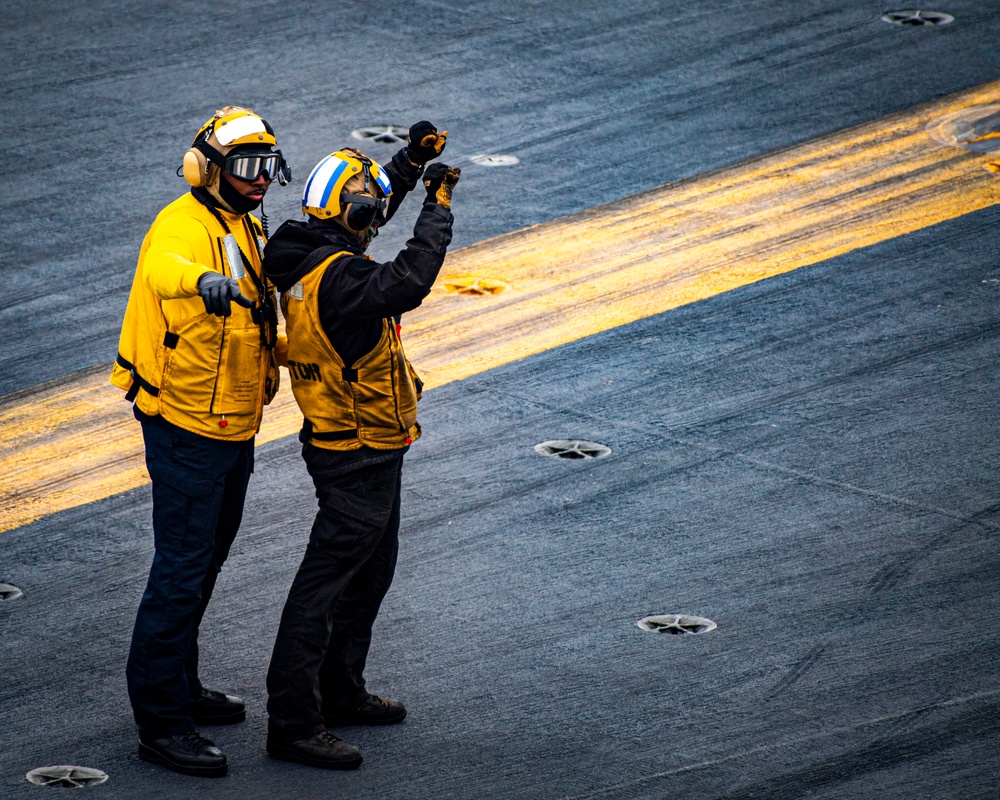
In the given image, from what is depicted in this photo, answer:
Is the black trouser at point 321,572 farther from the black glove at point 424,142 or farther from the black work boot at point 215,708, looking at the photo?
the black glove at point 424,142

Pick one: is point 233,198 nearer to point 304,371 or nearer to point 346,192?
point 346,192

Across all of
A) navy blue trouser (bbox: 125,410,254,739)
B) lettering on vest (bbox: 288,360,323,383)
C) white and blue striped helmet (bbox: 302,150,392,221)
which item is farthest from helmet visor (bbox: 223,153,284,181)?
navy blue trouser (bbox: 125,410,254,739)

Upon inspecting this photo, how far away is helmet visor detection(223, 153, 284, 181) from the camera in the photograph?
4.83 meters

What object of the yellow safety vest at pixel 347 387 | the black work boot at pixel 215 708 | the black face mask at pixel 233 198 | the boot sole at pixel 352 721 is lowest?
the boot sole at pixel 352 721

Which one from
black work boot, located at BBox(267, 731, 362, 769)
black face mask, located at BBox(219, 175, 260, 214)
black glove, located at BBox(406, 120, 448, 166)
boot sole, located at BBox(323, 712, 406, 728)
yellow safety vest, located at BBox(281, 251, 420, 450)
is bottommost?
boot sole, located at BBox(323, 712, 406, 728)

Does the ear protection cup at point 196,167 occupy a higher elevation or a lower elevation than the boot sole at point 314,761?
higher

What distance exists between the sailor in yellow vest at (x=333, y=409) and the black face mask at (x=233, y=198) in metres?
0.18

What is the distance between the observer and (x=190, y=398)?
4.80 metres

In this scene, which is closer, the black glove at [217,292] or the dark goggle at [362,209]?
the black glove at [217,292]

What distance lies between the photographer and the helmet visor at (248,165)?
4.83m

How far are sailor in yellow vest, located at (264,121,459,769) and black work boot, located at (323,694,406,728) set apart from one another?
0.19 meters

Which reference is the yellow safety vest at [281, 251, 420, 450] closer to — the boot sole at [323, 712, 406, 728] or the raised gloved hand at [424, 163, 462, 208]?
the raised gloved hand at [424, 163, 462, 208]

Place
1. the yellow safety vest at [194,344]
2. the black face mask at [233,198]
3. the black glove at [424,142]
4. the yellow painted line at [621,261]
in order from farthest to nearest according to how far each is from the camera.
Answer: the yellow painted line at [621,261] < the black glove at [424,142] < the black face mask at [233,198] < the yellow safety vest at [194,344]

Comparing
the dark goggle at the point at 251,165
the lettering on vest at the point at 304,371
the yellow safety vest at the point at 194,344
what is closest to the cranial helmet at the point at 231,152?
the dark goggle at the point at 251,165
